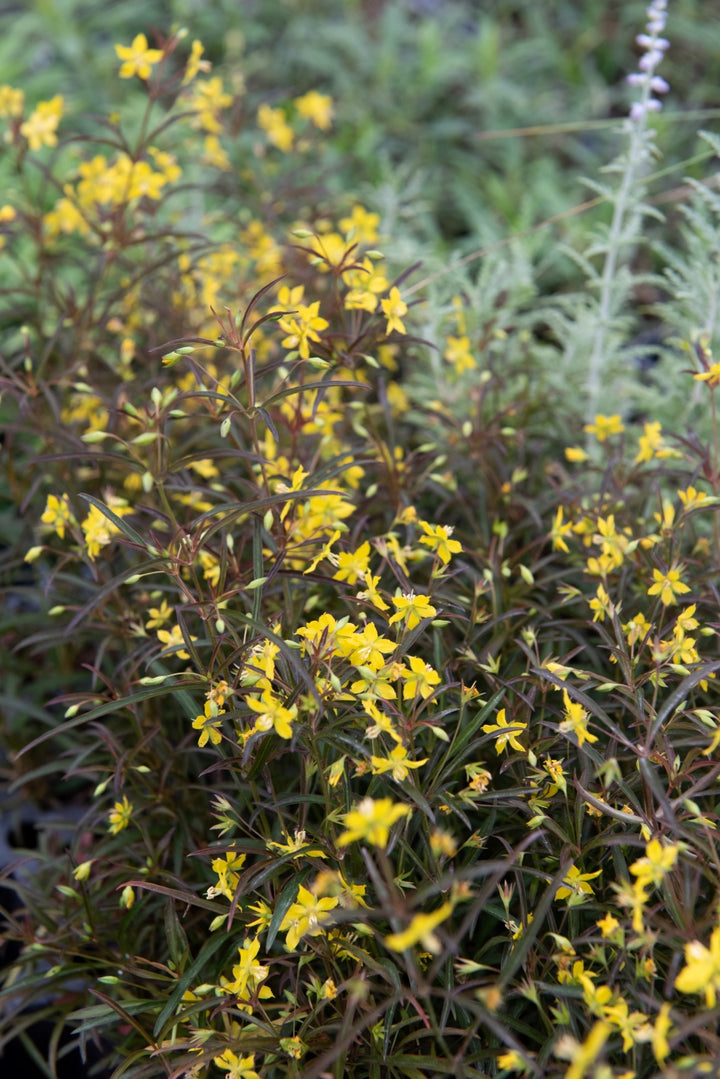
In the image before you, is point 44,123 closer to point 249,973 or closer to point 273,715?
point 273,715

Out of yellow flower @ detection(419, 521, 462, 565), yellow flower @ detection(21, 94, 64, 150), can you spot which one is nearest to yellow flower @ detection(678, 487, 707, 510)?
yellow flower @ detection(419, 521, 462, 565)

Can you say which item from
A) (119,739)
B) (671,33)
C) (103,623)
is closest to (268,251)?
(103,623)

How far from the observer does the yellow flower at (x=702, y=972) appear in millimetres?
905

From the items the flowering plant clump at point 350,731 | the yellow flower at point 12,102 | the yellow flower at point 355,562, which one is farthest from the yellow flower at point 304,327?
the yellow flower at point 12,102

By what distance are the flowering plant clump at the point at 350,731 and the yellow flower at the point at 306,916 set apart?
10 mm

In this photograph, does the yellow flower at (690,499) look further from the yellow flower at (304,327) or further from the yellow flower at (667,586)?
the yellow flower at (304,327)

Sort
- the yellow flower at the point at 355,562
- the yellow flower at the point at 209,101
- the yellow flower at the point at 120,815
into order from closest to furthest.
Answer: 1. the yellow flower at the point at 355,562
2. the yellow flower at the point at 120,815
3. the yellow flower at the point at 209,101

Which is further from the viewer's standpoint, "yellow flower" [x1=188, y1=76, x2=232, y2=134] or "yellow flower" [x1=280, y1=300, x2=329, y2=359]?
"yellow flower" [x1=188, y1=76, x2=232, y2=134]

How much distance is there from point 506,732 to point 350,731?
0.25m

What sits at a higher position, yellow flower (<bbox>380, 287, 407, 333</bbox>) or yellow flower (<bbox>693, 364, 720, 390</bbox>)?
yellow flower (<bbox>380, 287, 407, 333</bbox>)

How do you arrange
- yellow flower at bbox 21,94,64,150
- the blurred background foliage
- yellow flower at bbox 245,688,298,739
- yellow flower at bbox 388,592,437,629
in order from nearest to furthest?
yellow flower at bbox 245,688,298,739 → yellow flower at bbox 388,592,437,629 → yellow flower at bbox 21,94,64,150 → the blurred background foliage

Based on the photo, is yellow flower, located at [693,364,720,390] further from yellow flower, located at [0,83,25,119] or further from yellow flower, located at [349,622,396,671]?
yellow flower, located at [0,83,25,119]

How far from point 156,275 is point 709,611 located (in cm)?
168

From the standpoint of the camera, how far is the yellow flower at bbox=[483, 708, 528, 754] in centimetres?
129
